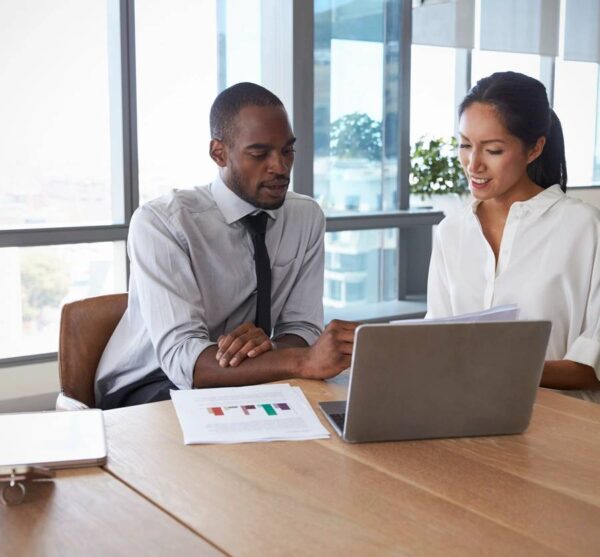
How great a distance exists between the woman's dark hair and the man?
1.74ft

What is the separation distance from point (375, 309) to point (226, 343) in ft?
10.6

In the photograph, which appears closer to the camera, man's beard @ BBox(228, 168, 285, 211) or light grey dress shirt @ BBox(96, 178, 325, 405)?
light grey dress shirt @ BBox(96, 178, 325, 405)

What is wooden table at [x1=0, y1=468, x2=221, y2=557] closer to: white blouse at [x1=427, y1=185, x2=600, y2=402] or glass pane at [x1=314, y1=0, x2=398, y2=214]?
white blouse at [x1=427, y1=185, x2=600, y2=402]

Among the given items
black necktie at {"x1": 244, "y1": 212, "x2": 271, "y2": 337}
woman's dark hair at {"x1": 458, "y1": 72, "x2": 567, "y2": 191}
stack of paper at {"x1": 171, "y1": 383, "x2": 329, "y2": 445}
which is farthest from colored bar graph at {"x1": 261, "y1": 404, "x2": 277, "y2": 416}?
woman's dark hair at {"x1": 458, "y1": 72, "x2": 567, "y2": 191}

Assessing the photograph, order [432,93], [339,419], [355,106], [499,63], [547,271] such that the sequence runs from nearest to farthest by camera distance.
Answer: [339,419]
[547,271]
[355,106]
[432,93]
[499,63]

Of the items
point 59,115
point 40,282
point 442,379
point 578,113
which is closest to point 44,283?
point 40,282

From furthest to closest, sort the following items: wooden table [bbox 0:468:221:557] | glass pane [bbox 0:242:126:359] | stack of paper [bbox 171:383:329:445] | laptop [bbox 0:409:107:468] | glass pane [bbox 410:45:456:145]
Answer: glass pane [bbox 410:45:456:145], glass pane [bbox 0:242:126:359], stack of paper [bbox 171:383:329:445], laptop [bbox 0:409:107:468], wooden table [bbox 0:468:221:557]

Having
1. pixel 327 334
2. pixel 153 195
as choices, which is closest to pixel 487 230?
pixel 327 334

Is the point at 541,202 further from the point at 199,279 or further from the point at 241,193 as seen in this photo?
the point at 199,279

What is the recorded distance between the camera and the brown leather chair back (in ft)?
6.61

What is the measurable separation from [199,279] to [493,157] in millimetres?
821

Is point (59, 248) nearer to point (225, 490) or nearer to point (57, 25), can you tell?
point (57, 25)

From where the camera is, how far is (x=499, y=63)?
6.08 metres

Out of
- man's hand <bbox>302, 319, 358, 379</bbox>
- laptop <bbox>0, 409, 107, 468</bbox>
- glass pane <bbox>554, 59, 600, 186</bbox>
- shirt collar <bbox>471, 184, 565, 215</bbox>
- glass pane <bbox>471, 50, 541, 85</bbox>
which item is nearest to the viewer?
laptop <bbox>0, 409, 107, 468</bbox>
